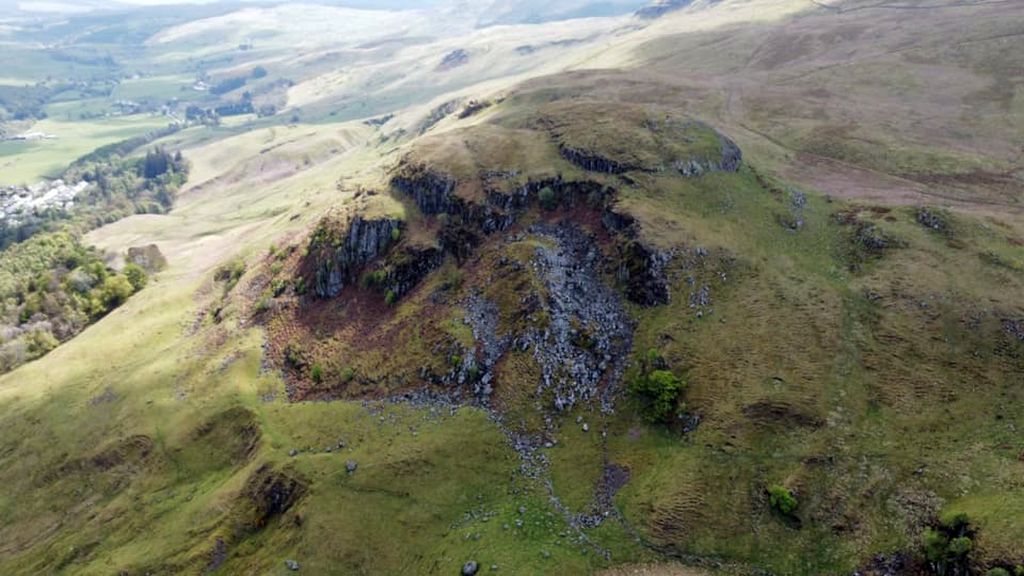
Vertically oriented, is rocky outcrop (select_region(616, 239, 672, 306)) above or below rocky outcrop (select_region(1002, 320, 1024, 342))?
above

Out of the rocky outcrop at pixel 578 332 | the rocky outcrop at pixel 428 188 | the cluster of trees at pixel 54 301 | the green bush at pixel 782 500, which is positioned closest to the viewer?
the green bush at pixel 782 500

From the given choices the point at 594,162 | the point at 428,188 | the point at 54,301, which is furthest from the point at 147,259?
the point at 594,162

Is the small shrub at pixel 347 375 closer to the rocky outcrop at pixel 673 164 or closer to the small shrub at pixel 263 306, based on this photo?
the small shrub at pixel 263 306

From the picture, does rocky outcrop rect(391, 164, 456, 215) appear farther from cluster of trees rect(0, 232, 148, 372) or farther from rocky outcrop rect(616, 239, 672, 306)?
cluster of trees rect(0, 232, 148, 372)

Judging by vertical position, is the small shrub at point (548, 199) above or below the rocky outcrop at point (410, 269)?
above

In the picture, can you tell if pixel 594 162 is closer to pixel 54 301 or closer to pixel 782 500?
pixel 782 500

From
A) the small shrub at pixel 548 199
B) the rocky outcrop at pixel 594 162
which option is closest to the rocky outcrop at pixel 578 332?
the small shrub at pixel 548 199

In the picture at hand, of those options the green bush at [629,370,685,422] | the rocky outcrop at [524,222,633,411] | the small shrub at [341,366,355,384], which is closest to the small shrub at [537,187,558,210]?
the rocky outcrop at [524,222,633,411]
